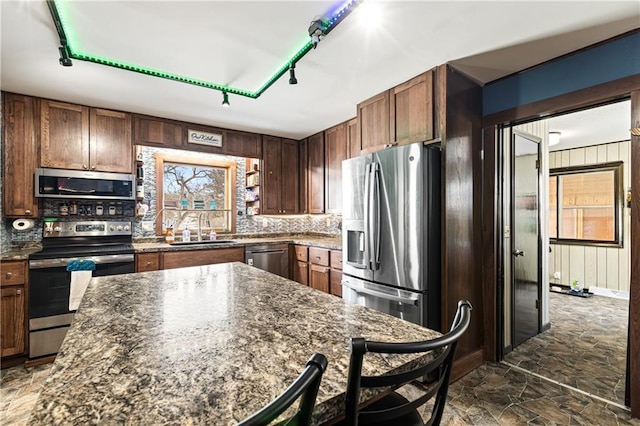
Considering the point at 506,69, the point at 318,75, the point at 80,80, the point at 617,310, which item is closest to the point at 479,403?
the point at 506,69

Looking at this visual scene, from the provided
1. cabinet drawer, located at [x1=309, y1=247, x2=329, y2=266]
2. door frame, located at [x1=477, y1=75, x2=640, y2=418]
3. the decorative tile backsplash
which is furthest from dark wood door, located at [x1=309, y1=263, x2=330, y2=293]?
door frame, located at [x1=477, y1=75, x2=640, y2=418]

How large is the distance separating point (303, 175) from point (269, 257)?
142 centimetres

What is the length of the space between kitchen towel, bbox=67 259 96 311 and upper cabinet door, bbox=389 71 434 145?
3.10 m

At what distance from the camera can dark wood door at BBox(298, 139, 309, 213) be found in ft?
15.1

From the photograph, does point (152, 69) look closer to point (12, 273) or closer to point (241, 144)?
point (241, 144)

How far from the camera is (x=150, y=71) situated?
8.14 ft

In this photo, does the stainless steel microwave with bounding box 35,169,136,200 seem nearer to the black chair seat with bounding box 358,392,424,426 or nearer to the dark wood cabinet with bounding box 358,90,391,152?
the dark wood cabinet with bounding box 358,90,391,152

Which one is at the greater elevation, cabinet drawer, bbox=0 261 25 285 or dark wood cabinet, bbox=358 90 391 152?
dark wood cabinet, bbox=358 90 391 152

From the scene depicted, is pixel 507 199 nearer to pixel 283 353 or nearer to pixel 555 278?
pixel 283 353

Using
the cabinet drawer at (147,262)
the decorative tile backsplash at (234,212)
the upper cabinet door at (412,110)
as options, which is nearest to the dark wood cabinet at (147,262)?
the cabinet drawer at (147,262)

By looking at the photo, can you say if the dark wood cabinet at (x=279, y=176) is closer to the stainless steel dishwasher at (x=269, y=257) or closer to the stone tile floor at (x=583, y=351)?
the stainless steel dishwasher at (x=269, y=257)

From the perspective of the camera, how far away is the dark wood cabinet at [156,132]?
11.4 ft

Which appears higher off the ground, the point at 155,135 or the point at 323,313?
the point at 155,135

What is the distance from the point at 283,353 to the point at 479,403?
1.98m
